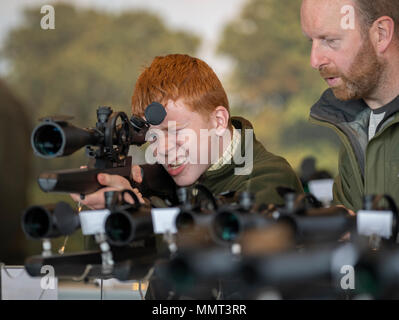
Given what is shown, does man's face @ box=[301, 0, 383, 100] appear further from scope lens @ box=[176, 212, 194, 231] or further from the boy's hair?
scope lens @ box=[176, 212, 194, 231]

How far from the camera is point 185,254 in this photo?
1.05 metres

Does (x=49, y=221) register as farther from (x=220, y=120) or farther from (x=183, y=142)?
(x=220, y=120)

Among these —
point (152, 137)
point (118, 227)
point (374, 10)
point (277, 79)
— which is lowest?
point (118, 227)

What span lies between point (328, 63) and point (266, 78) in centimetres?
464

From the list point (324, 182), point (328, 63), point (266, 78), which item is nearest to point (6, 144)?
point (266, 78)

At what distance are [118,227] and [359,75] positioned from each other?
960 mm

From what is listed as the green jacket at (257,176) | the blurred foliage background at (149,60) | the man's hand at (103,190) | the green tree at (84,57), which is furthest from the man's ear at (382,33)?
the green tree at (84,57)

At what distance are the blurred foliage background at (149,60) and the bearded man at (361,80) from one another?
4.13m

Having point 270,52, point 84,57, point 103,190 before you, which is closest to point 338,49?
point 103,190

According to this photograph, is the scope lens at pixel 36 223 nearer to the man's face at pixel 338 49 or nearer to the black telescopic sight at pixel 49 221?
the black telescopic sight at pixel 49 221

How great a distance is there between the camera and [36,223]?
1.24 m

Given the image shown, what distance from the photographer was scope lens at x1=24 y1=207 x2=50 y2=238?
1225 mm

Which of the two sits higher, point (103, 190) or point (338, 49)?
point (338, 49)
